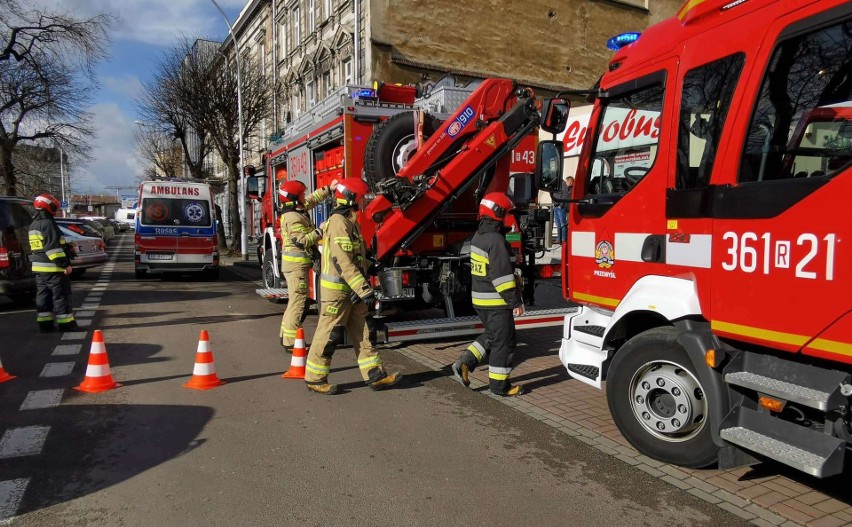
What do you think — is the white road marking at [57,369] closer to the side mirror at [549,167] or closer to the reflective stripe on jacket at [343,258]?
the reflective stripe on jacket at [343,258]

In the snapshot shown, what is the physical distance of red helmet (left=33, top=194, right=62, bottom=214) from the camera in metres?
8.34

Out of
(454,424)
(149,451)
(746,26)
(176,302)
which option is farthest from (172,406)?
(176,302)

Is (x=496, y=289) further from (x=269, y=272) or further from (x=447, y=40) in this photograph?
(x=447, y=40)

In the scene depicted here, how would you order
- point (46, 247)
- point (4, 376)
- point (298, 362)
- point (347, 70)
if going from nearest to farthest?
point (4, 376)
point (298, 362)
point (46, 247)
point (347, 70)

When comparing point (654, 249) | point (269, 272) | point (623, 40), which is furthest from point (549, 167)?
point (269, 272)

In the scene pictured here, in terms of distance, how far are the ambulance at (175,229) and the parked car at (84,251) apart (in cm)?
126

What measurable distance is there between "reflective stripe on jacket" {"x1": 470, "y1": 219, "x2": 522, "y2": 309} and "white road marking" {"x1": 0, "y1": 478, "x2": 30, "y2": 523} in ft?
11.9

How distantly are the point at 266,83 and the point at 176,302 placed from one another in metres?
16.8

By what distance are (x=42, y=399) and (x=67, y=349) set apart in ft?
7.49

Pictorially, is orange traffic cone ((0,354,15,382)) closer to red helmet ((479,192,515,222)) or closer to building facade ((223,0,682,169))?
red helmet ((479,192,515,222))

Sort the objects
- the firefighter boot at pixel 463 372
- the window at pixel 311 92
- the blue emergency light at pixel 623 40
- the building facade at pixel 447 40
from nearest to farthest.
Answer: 1. the blue emergency light at pixel 623 40
2. the firefighter boot at pixel 463 372
3. the building facade at pixel 447 40
4. the window at pixel 311 92

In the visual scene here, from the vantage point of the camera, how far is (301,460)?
4070mm

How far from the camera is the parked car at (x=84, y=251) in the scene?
604 inches

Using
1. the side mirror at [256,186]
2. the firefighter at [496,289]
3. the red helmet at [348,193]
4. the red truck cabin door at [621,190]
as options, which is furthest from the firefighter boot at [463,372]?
the side mirror at [256,186]
